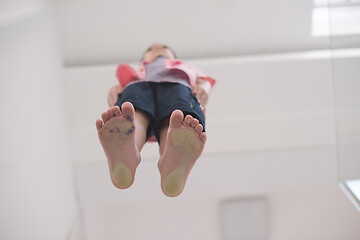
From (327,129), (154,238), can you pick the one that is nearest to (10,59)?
(154,238)

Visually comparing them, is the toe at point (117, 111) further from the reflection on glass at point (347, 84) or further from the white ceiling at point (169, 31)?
the white ceiling at point (169, 31)

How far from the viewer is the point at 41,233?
1.46 metres

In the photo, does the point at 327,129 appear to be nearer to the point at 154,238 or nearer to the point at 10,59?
the point at 154,238

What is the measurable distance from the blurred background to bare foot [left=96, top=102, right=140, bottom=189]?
1.53ft

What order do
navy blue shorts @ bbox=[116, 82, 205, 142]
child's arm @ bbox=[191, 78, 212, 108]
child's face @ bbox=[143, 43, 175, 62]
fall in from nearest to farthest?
1. navy blue shorts @ bbox=[116, 82, 205, 142]
2. child's arm @ bbox=[191, 78, 212, 108]
3. child's face @ bbox=[143, 43, 175, 62]

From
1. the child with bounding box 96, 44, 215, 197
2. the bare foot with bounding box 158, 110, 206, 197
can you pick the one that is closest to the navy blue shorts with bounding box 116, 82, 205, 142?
the child with bounding box 96, 44, 215, 197

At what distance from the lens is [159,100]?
3.74ft

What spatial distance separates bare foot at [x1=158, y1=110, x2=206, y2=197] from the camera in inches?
36.1

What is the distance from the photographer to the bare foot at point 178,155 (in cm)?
92

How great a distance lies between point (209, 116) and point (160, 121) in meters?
0.70

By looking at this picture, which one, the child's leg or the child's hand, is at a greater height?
A: the child's hand

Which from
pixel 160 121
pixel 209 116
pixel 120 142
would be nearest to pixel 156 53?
pixel 209 116

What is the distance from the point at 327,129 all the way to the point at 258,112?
1.04ft

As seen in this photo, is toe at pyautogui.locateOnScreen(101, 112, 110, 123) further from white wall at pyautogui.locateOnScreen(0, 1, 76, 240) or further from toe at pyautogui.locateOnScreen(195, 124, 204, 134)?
white wall at pyautogui.locateOnScreen(0, 1, 76, 240)
